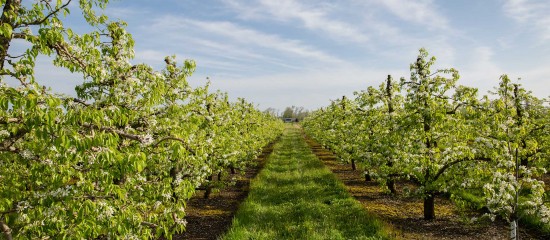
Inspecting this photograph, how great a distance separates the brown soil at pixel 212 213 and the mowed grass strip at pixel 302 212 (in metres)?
0.82

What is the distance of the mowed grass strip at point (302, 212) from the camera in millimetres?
12789

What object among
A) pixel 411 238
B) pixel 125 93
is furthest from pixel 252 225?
pixel 125 93

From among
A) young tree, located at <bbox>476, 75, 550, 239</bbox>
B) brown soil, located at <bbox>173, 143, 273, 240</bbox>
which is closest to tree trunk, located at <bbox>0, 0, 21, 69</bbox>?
brown soil, located at <bbox>173, 143, 273, 240</bbox>

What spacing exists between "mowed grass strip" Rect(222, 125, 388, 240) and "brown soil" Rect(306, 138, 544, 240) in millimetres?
1150

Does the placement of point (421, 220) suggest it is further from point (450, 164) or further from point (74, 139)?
point (74, 139)

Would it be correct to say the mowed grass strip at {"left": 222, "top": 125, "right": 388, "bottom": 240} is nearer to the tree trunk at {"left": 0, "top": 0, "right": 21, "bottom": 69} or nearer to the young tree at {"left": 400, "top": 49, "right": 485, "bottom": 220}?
the young tree at {"left": 400, "top": 49, "right": 485, "bottom": 220}

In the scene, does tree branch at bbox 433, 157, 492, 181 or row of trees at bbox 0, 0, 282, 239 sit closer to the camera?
row of trees at bbox 0, 0, 282, 239

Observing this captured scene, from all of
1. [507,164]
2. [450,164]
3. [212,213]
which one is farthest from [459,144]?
[212,213]

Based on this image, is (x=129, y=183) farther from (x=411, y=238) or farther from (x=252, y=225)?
(x=411, y=238)

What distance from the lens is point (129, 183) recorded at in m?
7.33

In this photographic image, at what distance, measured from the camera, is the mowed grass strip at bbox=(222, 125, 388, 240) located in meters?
12.8

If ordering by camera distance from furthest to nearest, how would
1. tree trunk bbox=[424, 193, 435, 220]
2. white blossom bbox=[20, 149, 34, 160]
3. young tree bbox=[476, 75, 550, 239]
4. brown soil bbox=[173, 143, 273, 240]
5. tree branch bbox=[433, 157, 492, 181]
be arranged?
1. tree trunk bbox=[424, 193, 435, 220]
2. brown soil bbox=[173, 143, 273, 240]
3. tree branch bbox=[433, 157, 492, 181]
4. young tree bbox=[476, 75, 550, 239]
5. white blossom bbox=[20, 149, 34, 160]

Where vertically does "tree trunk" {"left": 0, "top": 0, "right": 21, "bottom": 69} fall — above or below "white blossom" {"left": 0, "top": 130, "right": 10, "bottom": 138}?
above

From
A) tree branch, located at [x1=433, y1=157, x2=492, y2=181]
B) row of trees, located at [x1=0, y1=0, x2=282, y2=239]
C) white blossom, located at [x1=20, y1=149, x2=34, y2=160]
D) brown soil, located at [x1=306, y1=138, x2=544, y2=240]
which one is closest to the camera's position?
row of trees, located at [x1=0, y1=0, x2=282, y2=239]
